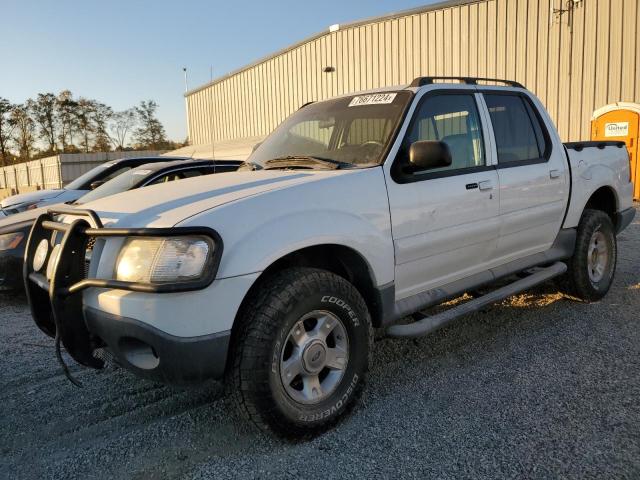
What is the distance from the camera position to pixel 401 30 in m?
16.7

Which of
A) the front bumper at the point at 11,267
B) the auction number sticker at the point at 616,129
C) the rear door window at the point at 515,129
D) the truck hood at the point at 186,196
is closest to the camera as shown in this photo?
the truck hood at the point at 186,196

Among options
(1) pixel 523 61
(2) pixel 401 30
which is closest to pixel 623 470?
(1) pixel 523 61

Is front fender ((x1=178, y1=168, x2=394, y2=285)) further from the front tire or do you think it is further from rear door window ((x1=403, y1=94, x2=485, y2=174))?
rear door window ((x1=403, y1=94, x2=485, y2=174))

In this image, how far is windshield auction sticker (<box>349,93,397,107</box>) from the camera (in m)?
3.60

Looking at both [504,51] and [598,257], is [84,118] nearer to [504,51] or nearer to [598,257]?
[504,51]

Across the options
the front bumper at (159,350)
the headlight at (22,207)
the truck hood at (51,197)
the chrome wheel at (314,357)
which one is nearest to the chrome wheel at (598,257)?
the chrome wheel at (314,357)

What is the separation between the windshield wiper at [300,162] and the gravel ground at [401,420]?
4.56 feet

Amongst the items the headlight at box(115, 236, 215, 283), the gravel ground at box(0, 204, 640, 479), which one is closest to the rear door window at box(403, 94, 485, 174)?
the gravel ground at box(0, 204, 640, 479)

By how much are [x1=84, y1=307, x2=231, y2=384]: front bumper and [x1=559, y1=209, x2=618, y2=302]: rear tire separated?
3576 millimetres

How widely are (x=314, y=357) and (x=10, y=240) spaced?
4165 mm

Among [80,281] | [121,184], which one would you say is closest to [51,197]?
[121,184]

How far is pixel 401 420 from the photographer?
2.88 meters

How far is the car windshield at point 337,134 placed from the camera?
334 centimetres

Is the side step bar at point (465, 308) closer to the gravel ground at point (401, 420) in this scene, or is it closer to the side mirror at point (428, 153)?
the gravel ground at point (401, 420)
